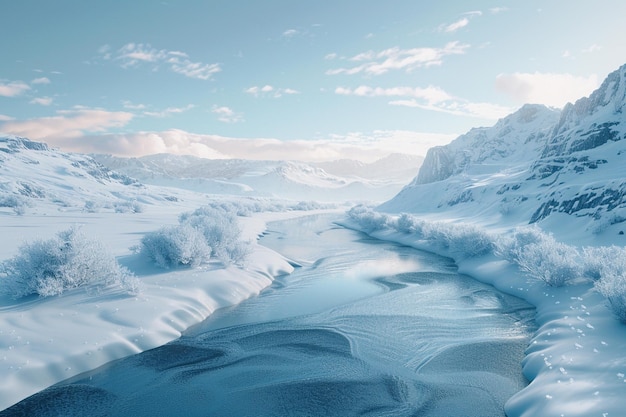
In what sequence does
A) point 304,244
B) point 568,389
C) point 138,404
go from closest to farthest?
point 568,389
point 138,404
point 304,244

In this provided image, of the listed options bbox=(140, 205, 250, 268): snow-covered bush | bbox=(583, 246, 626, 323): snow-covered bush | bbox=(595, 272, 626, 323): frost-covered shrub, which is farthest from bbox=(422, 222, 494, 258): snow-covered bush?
bbox=(140, 205, 250, 268): snow-covered bush

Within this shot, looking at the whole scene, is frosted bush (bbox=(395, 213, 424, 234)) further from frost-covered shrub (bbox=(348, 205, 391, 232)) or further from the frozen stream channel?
the frozen stream channel

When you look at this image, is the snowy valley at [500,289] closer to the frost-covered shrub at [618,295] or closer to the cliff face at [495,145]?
the frost-covered shrub at [618,295]

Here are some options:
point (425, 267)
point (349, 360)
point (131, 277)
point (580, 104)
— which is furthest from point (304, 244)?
point (580, 104)

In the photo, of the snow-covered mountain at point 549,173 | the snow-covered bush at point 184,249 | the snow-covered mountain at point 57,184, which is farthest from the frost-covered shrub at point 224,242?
the snow-covered mountain at point 57,184

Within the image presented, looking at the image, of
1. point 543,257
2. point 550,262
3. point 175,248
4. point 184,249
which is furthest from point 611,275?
point 175,248

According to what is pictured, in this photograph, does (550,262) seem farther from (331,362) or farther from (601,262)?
(331,362)

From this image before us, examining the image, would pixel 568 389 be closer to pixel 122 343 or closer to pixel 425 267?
pixel 122 343

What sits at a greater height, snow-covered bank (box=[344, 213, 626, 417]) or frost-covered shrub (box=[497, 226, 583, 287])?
frost-covered shrub (box=[497, 226, 583, 287])
